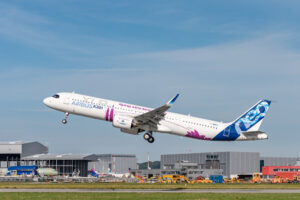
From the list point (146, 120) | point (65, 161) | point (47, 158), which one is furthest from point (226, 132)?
point (47, 158)

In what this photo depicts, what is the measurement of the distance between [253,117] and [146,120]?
60.8ft

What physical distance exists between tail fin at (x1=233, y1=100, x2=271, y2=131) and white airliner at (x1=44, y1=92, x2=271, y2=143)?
0.19m

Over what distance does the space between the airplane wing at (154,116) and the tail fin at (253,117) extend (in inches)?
519

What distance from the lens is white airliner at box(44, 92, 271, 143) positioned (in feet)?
234

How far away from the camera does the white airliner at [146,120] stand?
7138cm

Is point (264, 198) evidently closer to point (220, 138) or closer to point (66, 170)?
point (220, 138)

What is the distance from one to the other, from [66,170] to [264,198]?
114 metres

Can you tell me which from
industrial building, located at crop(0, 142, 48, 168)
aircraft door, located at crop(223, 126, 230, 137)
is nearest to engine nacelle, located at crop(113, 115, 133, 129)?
aircraft door, located at crop(223, 126, 230, 137)

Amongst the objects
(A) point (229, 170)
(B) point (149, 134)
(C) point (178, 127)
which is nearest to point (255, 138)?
(C) point (178, 127)

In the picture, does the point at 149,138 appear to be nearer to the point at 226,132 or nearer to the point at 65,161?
the point at 226,132

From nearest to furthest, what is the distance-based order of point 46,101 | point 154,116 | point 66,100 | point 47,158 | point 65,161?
point 154,116 < point 66,100 < point 46,101 < point 65,161 < point 47,158

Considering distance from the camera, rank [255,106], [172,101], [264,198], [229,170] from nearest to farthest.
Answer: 1. [264,198]
2. [172,101]
3. [255,106]
4. [229,170]

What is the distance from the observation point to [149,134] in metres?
73.4

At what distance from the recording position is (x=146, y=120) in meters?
72.0
